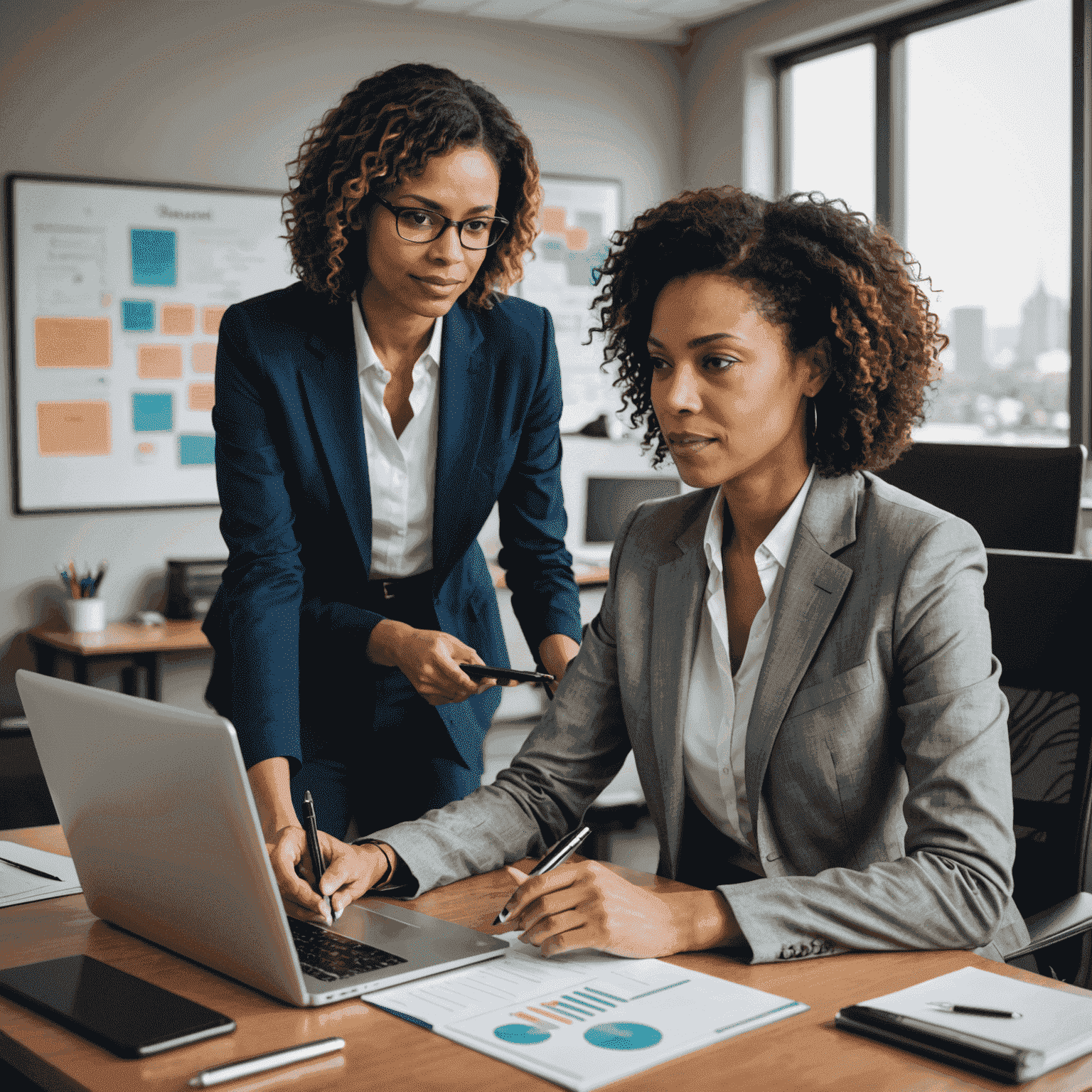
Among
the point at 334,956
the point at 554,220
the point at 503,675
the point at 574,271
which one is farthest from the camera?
the point at 574,271

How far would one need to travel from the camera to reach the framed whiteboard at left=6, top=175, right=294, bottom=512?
4109mm

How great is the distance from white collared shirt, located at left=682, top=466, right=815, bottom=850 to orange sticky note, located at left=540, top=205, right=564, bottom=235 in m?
3.85

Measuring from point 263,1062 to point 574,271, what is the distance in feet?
15.2

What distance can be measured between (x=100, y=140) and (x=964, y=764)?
12.9 feet

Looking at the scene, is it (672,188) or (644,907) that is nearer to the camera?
(644,907)

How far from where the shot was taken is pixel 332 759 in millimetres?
1732

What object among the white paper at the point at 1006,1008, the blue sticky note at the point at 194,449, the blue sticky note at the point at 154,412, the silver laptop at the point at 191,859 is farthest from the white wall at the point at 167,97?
the white paper at the point at 1006,1008

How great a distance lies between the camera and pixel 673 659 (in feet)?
4.64

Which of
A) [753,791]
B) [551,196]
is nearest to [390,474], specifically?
[753,791]

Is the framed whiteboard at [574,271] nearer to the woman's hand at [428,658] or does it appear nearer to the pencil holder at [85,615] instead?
the pencil holder at [85,615]

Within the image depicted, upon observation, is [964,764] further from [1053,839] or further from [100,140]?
[100,140]

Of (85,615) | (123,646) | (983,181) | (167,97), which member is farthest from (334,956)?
(983,181)

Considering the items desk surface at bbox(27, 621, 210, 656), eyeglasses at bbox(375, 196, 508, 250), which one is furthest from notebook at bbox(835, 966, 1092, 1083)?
desk surface at bbox(27, 621, 210, 656)

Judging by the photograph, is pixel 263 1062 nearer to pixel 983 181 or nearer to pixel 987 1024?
pixel 987 1024
